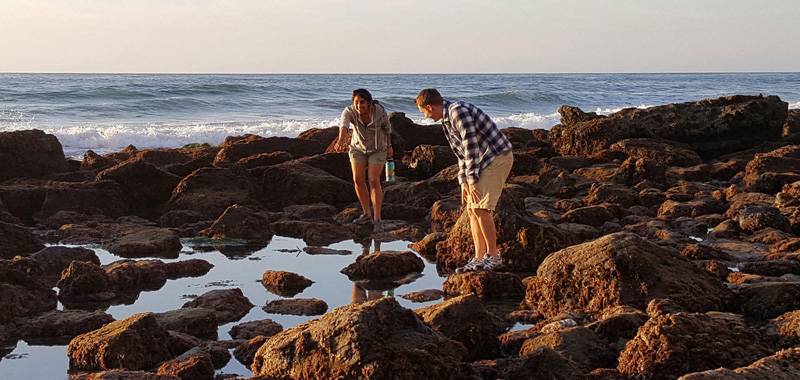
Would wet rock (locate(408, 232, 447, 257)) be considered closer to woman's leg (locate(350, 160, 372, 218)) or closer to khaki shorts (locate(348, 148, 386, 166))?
khaki shorts (locate(348, 148, 386, 166))

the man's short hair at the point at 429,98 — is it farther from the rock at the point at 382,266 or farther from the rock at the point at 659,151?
the rock at the point at 659,151

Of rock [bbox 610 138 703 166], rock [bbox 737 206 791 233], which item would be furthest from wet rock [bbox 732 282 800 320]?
rock [bbox 610 138 703 166]

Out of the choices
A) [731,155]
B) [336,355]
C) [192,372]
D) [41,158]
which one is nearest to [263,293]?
[192,372]

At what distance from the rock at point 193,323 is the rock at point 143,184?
641 centimetres

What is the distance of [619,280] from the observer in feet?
23.1

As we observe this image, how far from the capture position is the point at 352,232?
11148 millimetres

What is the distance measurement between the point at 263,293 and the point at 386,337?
3.27 metres

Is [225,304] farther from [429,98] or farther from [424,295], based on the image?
[429,98]

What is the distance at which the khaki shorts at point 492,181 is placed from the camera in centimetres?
838

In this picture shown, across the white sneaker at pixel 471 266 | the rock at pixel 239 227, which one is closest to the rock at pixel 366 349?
the white sneaker at pixel 471 266

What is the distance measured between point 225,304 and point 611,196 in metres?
6.78

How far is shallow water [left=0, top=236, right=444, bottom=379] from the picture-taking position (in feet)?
20.0

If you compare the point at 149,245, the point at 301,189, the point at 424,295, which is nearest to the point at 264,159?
the point at 301,189

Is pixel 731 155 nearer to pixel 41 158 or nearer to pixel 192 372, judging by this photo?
pixel 41 158
